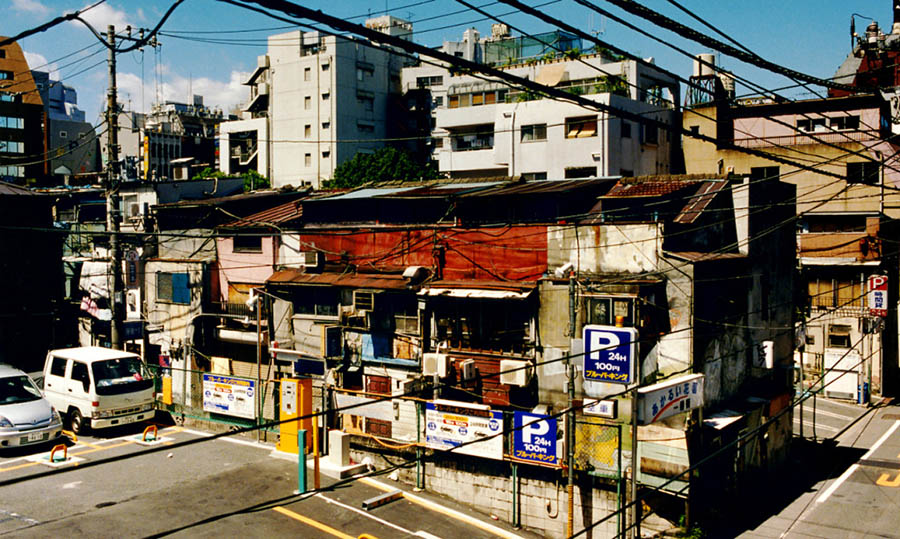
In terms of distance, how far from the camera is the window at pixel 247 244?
29.7 m

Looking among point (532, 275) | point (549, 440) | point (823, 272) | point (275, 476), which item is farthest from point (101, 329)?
point (823, 272)

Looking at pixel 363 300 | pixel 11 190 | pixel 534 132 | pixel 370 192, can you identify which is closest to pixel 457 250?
pixel 363 300

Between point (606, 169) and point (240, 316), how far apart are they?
24883mm

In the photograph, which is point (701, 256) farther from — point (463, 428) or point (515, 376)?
point (463, 428)

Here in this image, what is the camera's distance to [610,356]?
1866cm

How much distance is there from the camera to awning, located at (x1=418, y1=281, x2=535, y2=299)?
72.4 ft

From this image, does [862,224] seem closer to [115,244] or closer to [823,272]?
[823,272]

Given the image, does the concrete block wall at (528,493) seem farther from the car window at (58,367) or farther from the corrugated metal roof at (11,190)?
the corrugated metal roof at (11,190)

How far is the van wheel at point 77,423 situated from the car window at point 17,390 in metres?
1.68

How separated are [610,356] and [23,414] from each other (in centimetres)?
1706

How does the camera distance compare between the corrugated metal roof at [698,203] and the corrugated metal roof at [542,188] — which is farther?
the corrugated metal roof at [542,188]

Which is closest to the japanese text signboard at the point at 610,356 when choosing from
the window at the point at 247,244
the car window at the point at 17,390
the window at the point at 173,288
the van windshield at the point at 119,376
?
the van windshield at the point at 119,376

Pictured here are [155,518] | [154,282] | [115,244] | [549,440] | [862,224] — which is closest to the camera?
[155,518]

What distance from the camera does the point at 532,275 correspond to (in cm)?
2312
